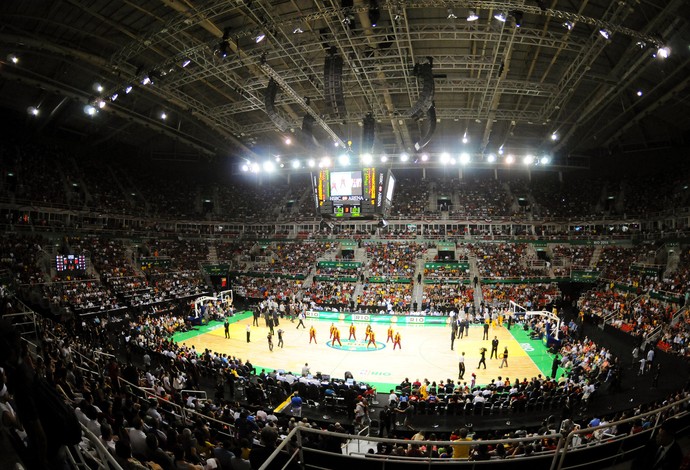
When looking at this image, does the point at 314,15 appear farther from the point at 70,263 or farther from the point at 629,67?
the point at 70,263

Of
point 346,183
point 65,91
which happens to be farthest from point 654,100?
point 65,91

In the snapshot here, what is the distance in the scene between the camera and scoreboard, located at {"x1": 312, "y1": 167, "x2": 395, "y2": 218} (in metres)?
23.5

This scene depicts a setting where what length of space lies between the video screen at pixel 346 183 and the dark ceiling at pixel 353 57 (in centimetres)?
267

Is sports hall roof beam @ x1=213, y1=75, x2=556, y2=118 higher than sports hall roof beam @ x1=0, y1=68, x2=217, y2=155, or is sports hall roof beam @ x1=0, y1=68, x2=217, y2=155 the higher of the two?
sports hall roof beam @ x1=0, y1=68, x2=217, y2=155

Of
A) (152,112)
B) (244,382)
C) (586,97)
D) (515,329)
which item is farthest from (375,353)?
(152,112)

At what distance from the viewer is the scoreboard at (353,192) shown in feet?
77.3

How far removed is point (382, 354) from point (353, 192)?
9825 mm

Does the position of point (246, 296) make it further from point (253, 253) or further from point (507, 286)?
point (507, 286)

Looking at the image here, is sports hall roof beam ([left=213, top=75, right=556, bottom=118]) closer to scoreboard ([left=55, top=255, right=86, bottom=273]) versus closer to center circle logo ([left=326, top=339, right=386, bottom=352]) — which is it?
center circle logo ([left=326, top=339, right=386, bottom=352])

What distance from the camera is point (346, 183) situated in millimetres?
24203

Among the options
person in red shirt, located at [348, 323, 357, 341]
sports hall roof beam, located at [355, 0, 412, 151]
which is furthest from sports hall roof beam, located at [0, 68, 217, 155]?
person in red shirt, located at [348, 323, 357, 341]

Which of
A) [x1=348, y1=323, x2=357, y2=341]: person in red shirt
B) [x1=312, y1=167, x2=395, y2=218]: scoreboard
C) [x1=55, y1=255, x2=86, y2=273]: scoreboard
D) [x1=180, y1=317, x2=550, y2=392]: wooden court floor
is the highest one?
[x1=312, y1=167, x2=395, y2=218]: scoreboard

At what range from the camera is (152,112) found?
30.9 m

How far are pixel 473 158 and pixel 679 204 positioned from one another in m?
17.4
